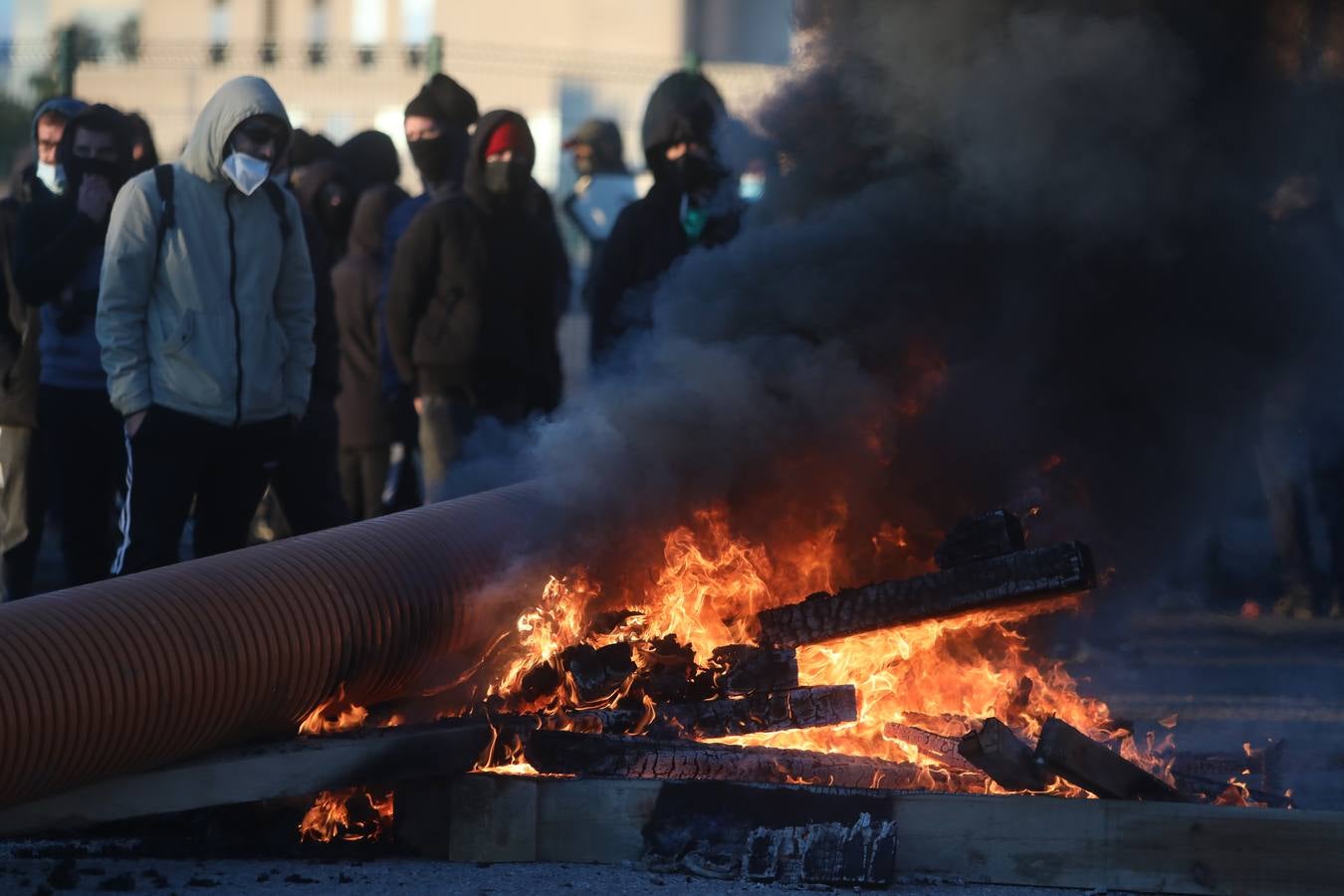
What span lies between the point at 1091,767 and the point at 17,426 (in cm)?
478

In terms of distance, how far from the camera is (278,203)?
6707 millimetres

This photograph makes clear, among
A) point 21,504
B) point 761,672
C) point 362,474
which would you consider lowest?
point 761,672

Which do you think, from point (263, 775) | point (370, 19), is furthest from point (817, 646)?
point (370, 19)

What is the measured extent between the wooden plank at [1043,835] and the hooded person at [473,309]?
11.7 ft

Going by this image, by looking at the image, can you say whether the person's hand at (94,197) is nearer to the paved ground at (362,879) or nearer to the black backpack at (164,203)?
the black backpack at (164,203)

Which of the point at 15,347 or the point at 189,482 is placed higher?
the point at 15,347

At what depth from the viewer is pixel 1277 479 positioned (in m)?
10.1

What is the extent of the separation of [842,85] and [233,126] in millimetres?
2119

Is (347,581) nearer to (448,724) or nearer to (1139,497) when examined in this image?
(448,724)

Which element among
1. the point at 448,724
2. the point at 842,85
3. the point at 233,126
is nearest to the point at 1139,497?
the point at 842,85

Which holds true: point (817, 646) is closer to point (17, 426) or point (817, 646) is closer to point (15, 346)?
point (17, 426)

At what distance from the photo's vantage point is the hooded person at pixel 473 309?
340 inches

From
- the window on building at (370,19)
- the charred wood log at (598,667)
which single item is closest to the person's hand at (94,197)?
the charred wood log at (598,667)

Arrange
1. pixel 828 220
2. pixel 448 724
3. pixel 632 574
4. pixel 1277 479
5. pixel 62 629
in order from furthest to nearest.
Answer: pixel 1277 479, pixel 828 220, pixel 632 574, pixel 448 724, pixel 62 629
